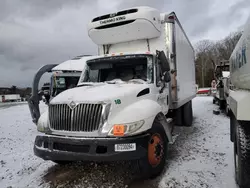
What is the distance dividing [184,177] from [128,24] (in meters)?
3.61

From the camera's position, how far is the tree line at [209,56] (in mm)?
51844

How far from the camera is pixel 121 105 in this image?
12.8 feet

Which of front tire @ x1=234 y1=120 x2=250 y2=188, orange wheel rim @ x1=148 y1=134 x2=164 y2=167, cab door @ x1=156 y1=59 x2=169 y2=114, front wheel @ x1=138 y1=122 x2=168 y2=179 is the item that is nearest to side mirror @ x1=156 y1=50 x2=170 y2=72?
Answer: cab door @ x1=156 y1=59 x2=169 y2=114

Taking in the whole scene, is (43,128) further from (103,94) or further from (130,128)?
(130,128)

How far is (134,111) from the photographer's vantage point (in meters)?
3.82

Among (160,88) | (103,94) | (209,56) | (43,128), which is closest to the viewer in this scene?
(103,94)

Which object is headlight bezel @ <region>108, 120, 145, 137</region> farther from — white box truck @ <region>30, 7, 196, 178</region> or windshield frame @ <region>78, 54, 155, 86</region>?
windshield frame @ <region>78, 54, 155, 86</region>

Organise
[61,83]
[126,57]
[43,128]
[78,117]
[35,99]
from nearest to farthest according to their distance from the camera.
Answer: [78,117]
[43,128]
[126,57]
[35,99]
[61,83]

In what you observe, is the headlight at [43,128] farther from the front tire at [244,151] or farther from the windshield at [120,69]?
the front tire at [244,151]

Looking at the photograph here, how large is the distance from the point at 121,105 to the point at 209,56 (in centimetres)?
6089

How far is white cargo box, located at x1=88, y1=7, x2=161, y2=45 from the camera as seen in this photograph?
538 cm

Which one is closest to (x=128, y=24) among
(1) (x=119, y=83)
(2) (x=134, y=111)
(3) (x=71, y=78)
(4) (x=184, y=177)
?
(1) (x=119, y=83)

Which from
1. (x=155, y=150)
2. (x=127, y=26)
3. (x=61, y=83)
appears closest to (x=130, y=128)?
(x=155, y=150)

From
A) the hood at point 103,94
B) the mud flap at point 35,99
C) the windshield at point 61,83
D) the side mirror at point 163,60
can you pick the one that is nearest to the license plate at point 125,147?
the hood at point 103,94
